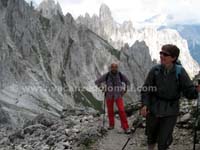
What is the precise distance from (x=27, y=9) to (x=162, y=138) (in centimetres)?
18207

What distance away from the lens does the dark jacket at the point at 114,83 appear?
60.1ft

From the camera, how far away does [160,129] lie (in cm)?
1062

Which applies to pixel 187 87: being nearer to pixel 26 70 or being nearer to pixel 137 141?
pixel 137 141

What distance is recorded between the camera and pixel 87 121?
20953 millimetres

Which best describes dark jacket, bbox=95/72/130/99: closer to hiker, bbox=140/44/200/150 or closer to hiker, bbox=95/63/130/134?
hiker, bbox=95/63/130/134

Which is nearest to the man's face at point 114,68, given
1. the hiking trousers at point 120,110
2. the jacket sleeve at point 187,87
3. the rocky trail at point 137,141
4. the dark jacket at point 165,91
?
the hiking trousers at point 120,110

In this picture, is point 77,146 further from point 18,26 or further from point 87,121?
point 18,26

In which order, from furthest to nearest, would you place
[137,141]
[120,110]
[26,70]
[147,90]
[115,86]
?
[26,70] < [120,110] < [115,86] < [137,141] < [147,90]

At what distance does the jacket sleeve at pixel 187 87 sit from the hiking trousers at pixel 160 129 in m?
0.75

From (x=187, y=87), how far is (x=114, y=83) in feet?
27.9

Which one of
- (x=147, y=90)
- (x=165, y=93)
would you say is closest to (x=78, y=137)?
(x=147, y=90)

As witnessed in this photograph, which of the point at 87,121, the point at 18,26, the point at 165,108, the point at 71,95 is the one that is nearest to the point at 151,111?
the point at 165,108

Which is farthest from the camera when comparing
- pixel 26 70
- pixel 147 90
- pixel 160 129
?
pixel 26 70

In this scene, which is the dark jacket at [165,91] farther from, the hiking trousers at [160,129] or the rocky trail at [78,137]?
the rocky trail at [78,137]
